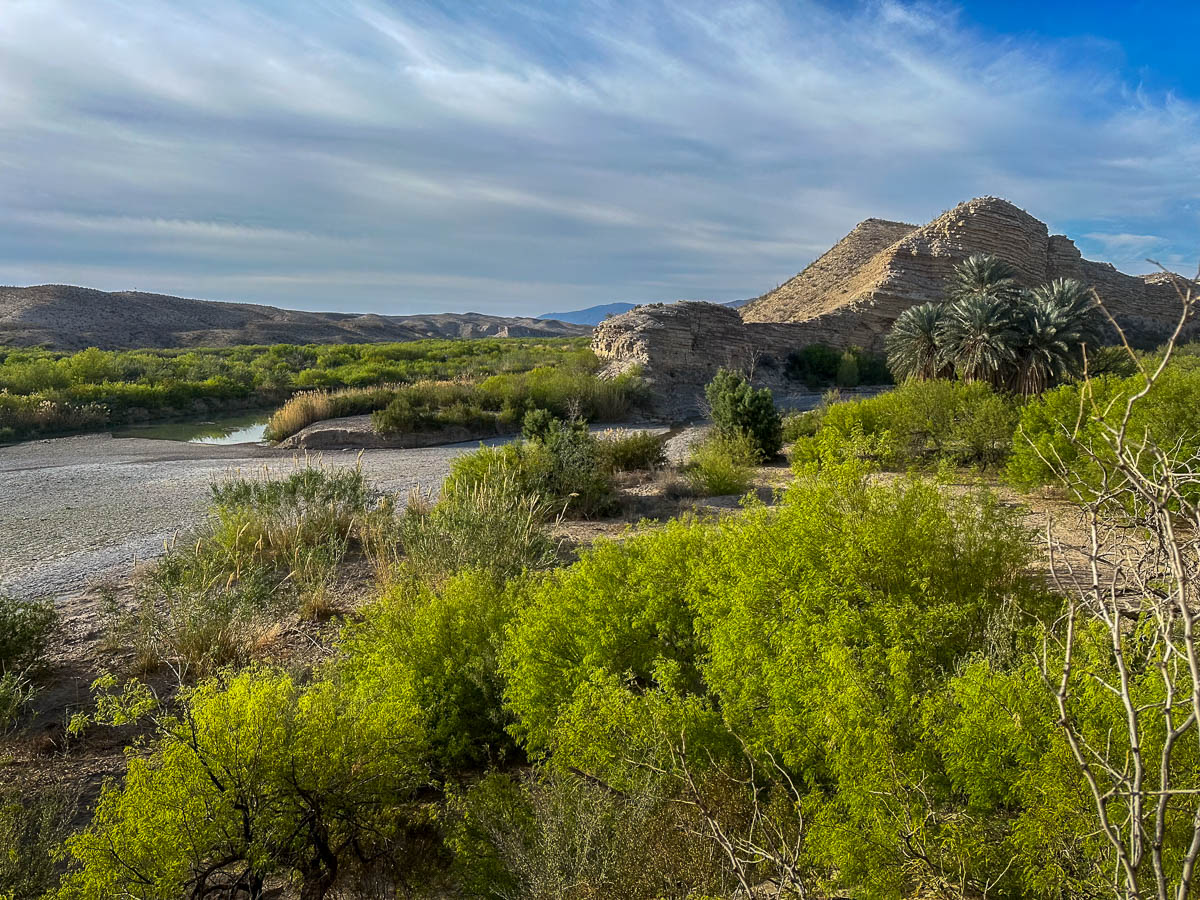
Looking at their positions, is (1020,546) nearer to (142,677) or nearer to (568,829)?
(568,829)

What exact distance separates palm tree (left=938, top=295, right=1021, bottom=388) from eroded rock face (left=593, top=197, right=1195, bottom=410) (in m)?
13.5

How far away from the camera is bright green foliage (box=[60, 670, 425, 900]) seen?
9.47 feet

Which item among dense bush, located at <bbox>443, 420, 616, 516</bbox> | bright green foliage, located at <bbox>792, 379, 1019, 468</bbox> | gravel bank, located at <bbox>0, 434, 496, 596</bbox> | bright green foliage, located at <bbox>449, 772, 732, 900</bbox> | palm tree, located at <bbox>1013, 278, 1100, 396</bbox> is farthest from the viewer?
palm tree, located at <bbox>1013, 278, 1100, 396</bbox>

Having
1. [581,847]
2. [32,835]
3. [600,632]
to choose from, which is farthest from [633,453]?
[581,847]

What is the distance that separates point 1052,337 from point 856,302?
2962 centimetres

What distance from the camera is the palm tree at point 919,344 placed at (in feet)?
63.5

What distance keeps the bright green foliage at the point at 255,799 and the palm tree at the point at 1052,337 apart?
1651cm

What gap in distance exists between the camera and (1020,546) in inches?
206

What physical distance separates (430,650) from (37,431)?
2515 centimetres

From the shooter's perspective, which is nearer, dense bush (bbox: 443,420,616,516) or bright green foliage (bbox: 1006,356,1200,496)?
bright green foliage (bbox: 1006,356,1200,496)

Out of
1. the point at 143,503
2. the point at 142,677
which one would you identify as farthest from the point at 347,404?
the point at 142,677

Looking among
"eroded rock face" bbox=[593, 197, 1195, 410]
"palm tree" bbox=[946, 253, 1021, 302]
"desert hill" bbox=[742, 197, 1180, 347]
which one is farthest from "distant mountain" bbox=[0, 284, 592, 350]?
"palm tree" bbox=[946, 253, 1021, 302]

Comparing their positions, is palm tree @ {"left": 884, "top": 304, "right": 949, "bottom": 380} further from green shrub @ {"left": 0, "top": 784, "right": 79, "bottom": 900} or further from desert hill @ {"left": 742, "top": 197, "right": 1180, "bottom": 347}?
desert hill @ {"left": 742, "top": 197, "right": 1180, "bottom": 347}

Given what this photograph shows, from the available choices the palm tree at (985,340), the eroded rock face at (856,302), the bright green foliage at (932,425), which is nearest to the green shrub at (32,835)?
the bright green foliage at (932,425)
